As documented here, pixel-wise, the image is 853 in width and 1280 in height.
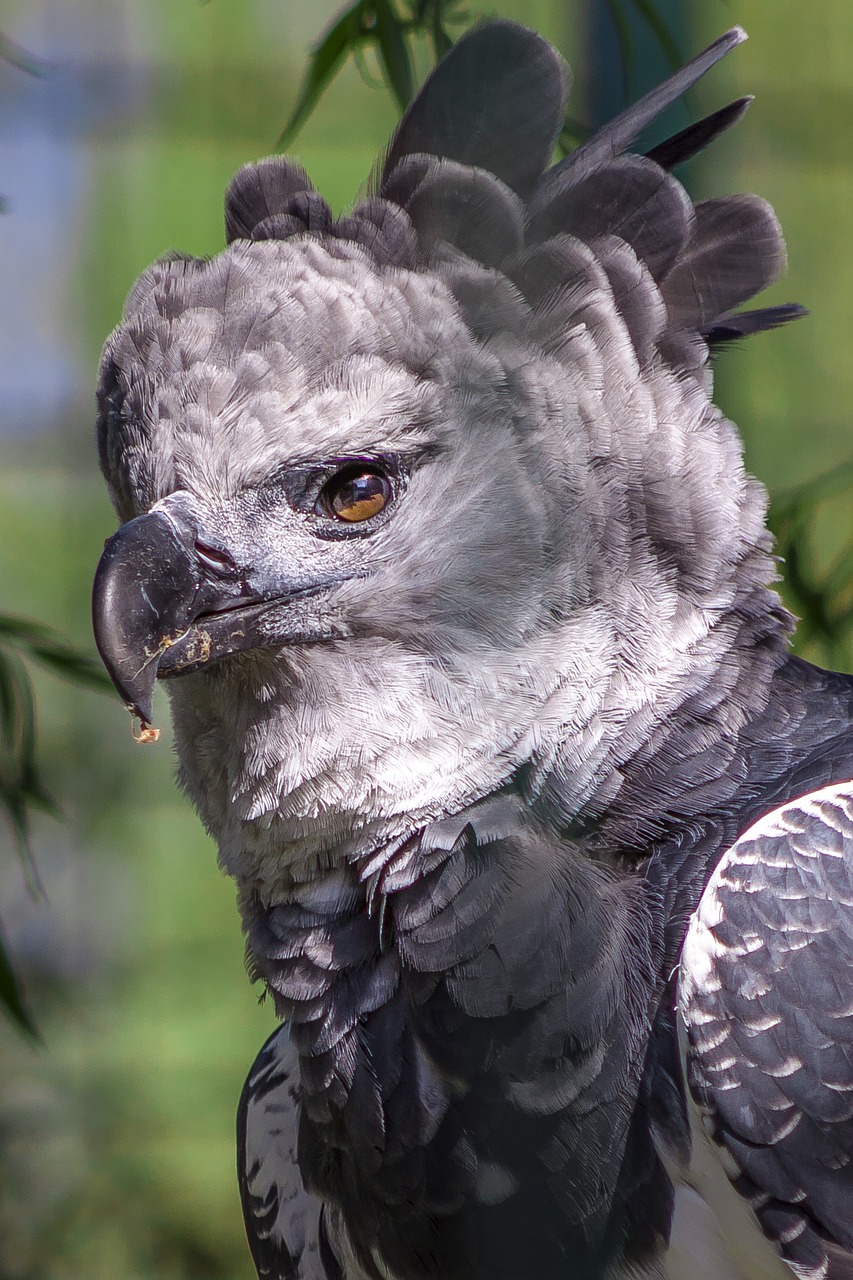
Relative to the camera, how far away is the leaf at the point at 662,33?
99cm

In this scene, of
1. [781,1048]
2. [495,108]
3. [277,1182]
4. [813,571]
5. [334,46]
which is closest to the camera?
[781,1048]

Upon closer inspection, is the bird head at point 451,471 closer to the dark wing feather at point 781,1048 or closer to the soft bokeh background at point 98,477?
the dark wing feather at point 781,1048

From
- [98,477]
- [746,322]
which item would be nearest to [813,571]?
[746,322]

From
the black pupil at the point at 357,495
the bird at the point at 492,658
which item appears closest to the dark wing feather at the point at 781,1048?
the bird at the point at 492,658

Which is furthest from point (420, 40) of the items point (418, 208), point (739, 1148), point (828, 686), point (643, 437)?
point (739, 1148)

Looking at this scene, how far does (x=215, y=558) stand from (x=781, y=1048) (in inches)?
20.5

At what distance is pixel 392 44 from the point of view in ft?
4.16

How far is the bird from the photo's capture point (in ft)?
2.97

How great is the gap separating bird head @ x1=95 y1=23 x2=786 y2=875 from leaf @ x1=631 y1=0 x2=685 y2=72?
27mm

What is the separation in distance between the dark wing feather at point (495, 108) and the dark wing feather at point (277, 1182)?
0.81 metres

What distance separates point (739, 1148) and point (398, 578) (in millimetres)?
460

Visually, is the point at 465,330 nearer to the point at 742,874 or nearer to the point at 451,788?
the point at 451,788

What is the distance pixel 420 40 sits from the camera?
1.37 metres

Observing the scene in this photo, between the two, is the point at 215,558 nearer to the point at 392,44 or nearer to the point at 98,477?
the point at 392,44
